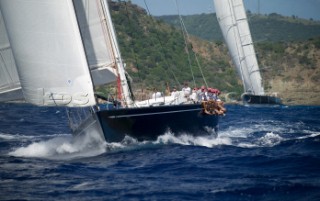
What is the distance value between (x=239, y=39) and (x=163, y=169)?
36.6 m

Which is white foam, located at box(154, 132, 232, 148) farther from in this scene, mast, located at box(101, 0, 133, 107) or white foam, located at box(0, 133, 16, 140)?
white foam, located at box(0, 133, 16, 140)

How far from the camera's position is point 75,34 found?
58.3 feet

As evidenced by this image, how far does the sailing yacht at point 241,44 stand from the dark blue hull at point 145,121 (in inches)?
1152

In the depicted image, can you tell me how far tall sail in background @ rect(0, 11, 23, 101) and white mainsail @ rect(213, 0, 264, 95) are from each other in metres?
30.2

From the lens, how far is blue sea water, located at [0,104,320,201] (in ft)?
37.2

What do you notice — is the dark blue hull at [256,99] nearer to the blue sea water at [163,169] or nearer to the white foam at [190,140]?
the blue sea water at [163,169]

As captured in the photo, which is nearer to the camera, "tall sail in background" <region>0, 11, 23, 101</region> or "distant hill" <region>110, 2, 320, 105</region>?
"tall sail in background" <region>0, 11, 23, 101</region>

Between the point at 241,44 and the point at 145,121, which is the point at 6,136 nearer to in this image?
the point at 145,121

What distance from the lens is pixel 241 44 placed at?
1978 inches

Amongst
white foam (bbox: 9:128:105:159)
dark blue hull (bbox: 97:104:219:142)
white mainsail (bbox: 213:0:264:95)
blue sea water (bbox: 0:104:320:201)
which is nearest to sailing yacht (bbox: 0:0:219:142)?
dark blue hull (bbox: 97:104:219:142)

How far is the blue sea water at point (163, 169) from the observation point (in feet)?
37.2

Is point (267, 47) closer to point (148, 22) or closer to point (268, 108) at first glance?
point (148, 22)

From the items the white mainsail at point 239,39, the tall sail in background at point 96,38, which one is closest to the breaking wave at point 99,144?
the tall sail in background at point 96,38

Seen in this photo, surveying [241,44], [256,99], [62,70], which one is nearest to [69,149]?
[62,70]
